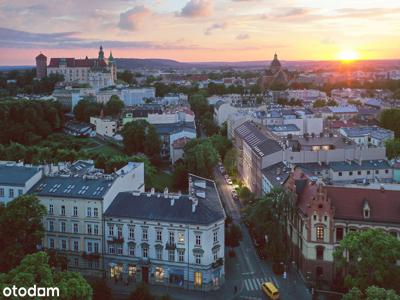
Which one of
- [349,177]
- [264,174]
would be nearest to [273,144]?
[264,174]

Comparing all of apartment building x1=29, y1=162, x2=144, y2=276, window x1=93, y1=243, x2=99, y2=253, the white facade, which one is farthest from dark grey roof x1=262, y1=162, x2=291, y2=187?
the white facade

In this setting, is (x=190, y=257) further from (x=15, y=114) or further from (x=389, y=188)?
(x=15, y=114)

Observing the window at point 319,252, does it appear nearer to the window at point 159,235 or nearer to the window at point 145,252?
the window at point 159,235

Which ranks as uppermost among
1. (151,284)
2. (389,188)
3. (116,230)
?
(389,188)

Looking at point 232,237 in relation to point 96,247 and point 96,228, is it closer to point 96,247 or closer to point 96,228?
point 96,247

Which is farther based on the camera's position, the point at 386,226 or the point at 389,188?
the point at 389,188

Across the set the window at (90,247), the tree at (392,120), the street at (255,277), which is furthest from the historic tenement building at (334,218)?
the tree at (392,120)
